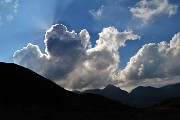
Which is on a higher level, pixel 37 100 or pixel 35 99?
pixel 35 99

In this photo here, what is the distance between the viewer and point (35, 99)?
4345 inches

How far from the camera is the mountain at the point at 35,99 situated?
94562mm

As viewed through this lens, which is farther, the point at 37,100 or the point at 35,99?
the point at 35,99

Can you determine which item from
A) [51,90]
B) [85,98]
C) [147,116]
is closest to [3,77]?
[51,90]

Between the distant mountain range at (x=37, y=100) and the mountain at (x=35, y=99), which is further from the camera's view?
the mountain at (x=35, y=99)

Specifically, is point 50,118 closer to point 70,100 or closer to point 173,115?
point 173,115

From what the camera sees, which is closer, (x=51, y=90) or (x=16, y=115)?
(x=16, y=115)

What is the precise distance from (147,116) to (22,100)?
58019 millimetres

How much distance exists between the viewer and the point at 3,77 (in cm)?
12162

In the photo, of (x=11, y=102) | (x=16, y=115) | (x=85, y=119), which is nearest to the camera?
(x=85, y=119)

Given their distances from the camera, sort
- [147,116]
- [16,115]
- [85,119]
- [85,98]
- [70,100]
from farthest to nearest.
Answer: [85,98], [70,100], [16,115], [85,119], [147,116]

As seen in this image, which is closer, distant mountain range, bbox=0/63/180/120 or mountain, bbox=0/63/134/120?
distant mountain range, bbox=0/63/180/120

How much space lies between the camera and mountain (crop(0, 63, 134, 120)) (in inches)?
3723

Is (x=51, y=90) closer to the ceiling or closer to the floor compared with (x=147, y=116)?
closer to the ceiling
